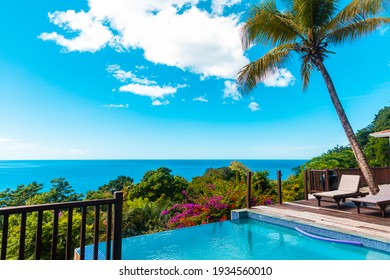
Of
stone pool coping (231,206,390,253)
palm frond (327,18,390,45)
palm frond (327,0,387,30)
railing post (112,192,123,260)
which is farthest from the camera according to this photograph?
palm frond (327,18,390,45)

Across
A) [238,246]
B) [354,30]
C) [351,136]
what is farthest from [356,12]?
[238,246]

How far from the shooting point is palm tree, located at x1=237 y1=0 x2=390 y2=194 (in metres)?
7.29

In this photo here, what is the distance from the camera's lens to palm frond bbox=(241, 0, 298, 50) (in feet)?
26.5

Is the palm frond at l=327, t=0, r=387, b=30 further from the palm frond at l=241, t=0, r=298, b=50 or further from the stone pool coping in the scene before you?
the stone pool coping

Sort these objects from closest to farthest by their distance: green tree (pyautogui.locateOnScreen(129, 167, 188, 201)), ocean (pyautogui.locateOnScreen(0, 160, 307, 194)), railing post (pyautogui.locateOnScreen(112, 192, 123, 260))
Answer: railing post (pyautogui.locateOnScreen(112, 192, 123, 260))
green tree (pyautogui.locateOnScreen(129, 167, 188, 201))
ocean (pyautogui.locateOnScreen(0, 160, 307, 194))

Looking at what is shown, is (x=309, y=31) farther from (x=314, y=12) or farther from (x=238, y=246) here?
(x=238, y=246)

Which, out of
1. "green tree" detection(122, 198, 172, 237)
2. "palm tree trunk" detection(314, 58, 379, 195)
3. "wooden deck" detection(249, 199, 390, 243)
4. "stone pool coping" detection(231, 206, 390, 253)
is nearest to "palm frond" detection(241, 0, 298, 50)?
"palm tree trunk" detection(314, 58, 379, 195)

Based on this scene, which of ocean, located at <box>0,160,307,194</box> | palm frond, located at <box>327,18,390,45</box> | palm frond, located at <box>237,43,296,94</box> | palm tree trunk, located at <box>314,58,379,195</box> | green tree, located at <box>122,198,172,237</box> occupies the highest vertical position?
palm frond, located at <box>327,18,390,45</box>

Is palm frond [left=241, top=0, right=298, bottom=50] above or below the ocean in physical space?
above

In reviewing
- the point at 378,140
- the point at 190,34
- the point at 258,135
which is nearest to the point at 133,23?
the point at 190,34

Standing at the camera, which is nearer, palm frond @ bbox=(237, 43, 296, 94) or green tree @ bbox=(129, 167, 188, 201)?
palm frond @ bbox=(237, 43, 296, 94)

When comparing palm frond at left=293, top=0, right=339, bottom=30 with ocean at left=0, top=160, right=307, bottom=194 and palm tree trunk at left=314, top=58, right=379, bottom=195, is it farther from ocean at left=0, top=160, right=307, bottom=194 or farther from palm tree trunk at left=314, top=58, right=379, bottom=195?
ocean at left=0, top=160, right=307, bottom=194

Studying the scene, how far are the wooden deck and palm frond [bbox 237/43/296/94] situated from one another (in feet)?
15.5

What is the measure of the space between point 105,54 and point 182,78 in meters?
8.30
